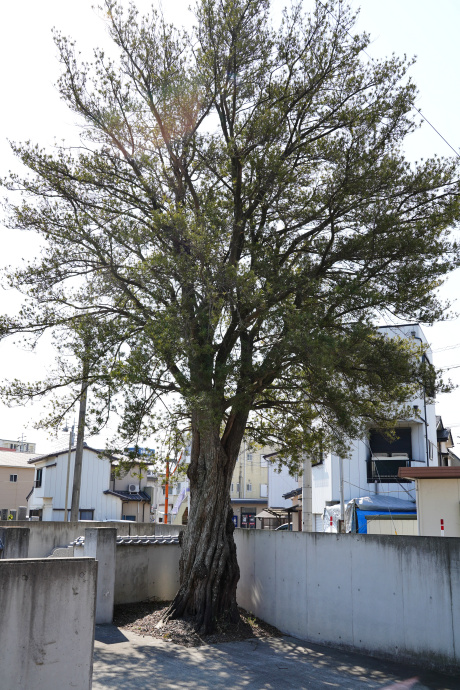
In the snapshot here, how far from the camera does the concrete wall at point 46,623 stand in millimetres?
5629

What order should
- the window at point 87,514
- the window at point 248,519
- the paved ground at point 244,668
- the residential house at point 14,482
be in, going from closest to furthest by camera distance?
the paved ground at point 244,668, the window at point 87,514, the residential house at point 14,482, the window at point 248,519

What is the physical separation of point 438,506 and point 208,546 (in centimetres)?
560

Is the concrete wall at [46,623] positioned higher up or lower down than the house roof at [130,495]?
lower down

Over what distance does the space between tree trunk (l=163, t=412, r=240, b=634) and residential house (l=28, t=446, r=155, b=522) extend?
29.3 m

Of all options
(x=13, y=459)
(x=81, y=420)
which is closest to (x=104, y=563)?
(x=81, y=420)

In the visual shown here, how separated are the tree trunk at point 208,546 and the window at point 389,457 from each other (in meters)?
19.1

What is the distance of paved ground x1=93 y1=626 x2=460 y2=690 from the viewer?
8.24 meters

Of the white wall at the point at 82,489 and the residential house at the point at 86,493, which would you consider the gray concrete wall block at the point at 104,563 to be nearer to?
the residential house at the point at 86,493

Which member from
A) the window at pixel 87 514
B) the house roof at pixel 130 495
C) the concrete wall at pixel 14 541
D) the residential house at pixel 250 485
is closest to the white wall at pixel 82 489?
the window at pixel 87 514

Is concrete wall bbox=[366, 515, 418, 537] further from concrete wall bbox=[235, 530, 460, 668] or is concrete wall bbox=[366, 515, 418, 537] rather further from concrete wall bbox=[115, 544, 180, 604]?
concrete wall bbox=[235, 530, 460, 668]

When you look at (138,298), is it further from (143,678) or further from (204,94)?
(143,678)

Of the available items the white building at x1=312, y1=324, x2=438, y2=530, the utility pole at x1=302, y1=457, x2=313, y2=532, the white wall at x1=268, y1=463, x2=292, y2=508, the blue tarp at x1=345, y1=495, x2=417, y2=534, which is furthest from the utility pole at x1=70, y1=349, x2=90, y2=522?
the white wall at x1=268, y1=463, x2=292, y2=508

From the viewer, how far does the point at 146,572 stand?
14.8 metres

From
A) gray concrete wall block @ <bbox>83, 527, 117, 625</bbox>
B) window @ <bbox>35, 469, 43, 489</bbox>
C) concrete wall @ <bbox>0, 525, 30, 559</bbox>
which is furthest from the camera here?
window @ <bbox>35, 469, 43, 489</bbox>
